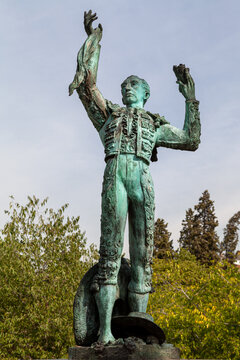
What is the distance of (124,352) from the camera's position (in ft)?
15.1

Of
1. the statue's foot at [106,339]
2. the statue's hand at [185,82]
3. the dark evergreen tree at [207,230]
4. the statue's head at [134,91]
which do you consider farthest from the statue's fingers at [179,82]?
the dark evergreen tree at [207,230]

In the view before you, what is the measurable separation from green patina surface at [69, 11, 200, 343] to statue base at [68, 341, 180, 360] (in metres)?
0.17

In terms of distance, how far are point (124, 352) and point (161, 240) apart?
3764cm

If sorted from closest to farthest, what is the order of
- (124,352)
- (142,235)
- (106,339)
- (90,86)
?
(124,352) < (106,339) < (142,235) < (90,86)

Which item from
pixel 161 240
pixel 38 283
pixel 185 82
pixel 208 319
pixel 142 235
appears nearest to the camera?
pixel 142 235

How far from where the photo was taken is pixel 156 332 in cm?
486

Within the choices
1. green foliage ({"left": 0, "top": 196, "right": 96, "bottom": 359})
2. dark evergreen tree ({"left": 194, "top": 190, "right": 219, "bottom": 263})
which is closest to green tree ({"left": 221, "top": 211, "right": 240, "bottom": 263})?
dark evergreen tree ({"left": 194, "top": 190, "right": 219, "bottom": 263})

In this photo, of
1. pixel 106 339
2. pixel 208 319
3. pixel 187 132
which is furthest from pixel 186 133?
pixel 208 319

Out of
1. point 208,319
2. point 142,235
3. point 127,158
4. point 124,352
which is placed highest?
point 127,158

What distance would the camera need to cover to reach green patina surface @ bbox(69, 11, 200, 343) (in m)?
5.17

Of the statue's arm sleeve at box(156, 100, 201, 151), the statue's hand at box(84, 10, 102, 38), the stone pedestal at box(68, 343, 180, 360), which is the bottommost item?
the stone pedestal at box(68, 343, 180, 360)

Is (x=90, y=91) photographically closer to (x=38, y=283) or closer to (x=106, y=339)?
(x=106, y=339)

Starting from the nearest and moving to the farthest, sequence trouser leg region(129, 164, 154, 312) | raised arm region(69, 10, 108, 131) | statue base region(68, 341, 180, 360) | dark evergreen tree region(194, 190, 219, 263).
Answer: statue base region(68, 341, 180, 360), trouser leg region(129, 164, 154, 312), raised arm region(69, 10, 108, 131), dark evergreen tree region(194, 190, 219, 263)

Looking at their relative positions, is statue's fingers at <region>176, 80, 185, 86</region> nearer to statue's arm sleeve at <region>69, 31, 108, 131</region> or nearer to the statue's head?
the statue's head
